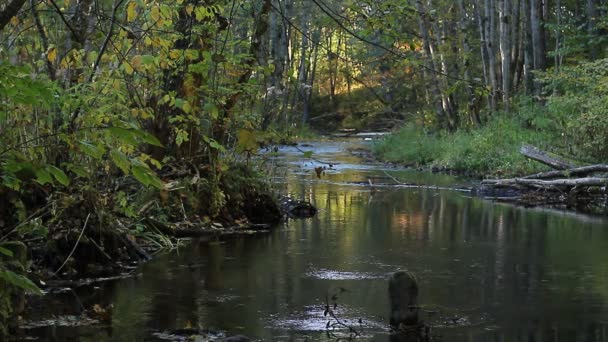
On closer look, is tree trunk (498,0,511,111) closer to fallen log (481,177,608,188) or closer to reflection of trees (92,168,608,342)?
fallen log (481,177,608,188)

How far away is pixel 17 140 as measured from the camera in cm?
905

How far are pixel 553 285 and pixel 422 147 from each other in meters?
19.6

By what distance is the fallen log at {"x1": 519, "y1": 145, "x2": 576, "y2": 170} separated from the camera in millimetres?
18641

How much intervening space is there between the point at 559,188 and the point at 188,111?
1185 cm

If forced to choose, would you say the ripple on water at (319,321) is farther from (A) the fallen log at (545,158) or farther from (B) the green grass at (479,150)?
(B) the green grass at (479,150)

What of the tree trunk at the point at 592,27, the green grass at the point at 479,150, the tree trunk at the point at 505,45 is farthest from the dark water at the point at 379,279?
the tree trunk at the point at 592,27

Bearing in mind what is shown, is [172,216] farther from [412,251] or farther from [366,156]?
[366,156]

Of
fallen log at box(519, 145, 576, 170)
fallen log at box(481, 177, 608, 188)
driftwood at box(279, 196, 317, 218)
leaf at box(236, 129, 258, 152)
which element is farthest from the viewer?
fallen log at box(519, 145, 576, 170)

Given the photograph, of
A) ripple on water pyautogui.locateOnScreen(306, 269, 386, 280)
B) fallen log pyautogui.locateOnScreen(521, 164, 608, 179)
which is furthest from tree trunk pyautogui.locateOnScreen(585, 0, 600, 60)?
ripple on water pyautogui.locateOnScreen(306, 269, 386, 280)

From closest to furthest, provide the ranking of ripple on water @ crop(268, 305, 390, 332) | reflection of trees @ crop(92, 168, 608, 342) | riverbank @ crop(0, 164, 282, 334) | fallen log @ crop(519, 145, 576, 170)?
ripple on water @ crop(268, 305, 390, 332) < reflection of trees @ crop(92, 168, 608, 342) < riverbank @ crop(0, 164, 282, 334) < fallen log @ crop(519, 145, 576, 170)

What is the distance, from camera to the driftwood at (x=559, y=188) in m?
17.3

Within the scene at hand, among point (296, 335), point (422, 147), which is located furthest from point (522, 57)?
point (296, 335)

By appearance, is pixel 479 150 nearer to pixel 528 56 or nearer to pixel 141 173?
pixel 528 56

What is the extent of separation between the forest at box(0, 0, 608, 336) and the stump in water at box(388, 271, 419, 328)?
146 cm
